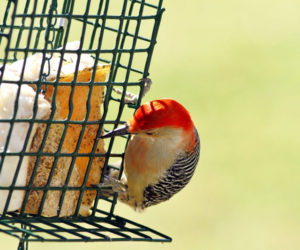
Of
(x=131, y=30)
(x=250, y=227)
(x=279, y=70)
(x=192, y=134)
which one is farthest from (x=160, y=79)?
(x=192, y=134)

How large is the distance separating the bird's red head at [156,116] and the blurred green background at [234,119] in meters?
5.77

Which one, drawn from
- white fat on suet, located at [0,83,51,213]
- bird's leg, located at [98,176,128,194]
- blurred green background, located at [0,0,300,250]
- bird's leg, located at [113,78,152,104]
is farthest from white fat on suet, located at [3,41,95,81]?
blurred green background, located at [0,0,300,250]

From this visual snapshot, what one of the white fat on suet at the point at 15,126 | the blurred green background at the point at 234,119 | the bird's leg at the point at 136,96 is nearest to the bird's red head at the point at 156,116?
the bird's leg at the point at 136,96

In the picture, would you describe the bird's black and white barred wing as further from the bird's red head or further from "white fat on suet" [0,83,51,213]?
"white fat on suet" [0,83,51,213]

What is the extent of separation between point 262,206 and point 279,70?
3.76 m

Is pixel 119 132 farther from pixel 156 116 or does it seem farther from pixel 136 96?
pixel 136 96

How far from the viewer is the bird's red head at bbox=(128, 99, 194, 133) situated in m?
6.15

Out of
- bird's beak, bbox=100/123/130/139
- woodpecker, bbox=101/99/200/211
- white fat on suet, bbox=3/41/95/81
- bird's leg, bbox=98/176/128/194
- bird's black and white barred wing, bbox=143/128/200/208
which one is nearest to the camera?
white fat on suet, bbox=3/41/95/81

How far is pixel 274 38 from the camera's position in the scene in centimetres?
1802

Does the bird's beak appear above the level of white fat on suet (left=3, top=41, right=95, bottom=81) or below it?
below

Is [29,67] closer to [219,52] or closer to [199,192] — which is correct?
[199,192]

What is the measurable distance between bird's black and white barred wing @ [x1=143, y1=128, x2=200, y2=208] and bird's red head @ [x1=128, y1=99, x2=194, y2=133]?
459 mm

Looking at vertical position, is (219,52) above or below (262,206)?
above

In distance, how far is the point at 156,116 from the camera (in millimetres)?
6180
